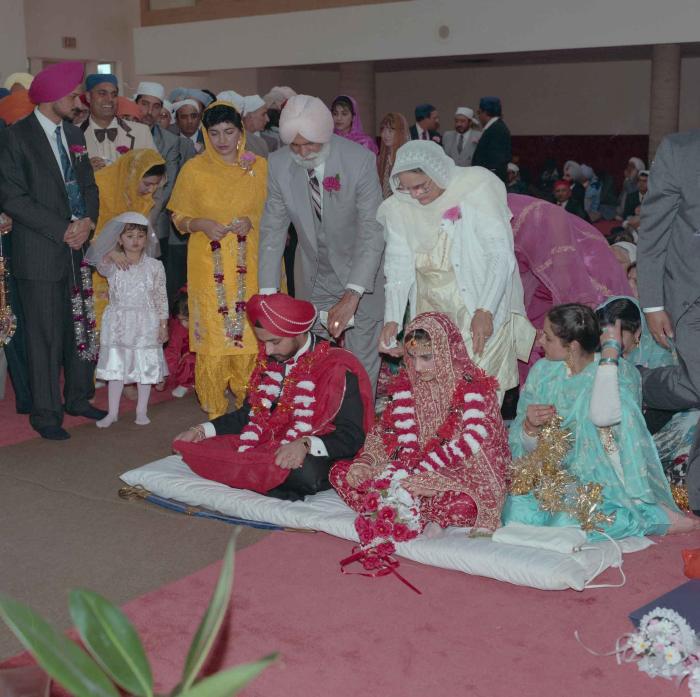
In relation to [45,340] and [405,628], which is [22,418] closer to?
[45,340]

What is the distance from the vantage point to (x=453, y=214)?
15.2 ft

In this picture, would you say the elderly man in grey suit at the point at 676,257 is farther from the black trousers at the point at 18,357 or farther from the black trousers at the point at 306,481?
the black trousers at the point at 18,357

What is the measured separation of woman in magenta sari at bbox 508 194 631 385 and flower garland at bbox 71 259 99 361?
2361mm

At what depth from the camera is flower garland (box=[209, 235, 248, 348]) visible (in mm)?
5605

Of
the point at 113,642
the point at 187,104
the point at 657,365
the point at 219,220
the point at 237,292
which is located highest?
the point at 187,104

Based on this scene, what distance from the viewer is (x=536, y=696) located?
9.75 feet

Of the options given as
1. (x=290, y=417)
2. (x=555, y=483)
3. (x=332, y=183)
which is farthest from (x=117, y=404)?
(x=555, y=483)

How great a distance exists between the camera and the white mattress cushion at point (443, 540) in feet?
12.0

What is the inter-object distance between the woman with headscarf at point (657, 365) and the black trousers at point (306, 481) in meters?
1.42

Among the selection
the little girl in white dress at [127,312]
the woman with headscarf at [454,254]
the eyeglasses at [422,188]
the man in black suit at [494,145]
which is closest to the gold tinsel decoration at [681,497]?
the woman with headscarf at [454,254]

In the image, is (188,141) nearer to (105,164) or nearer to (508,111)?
(105,164)

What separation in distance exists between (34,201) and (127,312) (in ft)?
2.57

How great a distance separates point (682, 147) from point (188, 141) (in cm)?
434

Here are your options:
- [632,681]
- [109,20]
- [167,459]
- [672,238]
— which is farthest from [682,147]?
[109,20]
